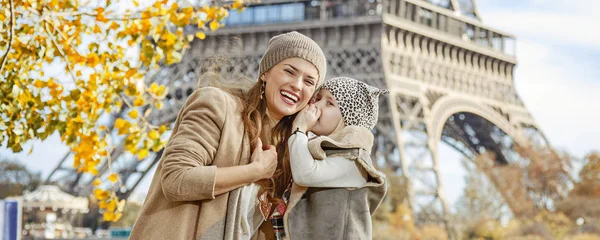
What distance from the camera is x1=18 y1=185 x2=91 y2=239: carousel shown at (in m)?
34.1

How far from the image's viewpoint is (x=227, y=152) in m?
4.10

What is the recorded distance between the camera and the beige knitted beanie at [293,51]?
4.27 m

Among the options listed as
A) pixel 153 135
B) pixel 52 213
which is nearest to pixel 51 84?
pixel 153 135

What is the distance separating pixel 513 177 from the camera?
36.0 meters

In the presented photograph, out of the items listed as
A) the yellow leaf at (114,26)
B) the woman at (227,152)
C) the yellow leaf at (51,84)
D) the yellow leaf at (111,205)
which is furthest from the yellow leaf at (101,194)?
the woman at (227,152)

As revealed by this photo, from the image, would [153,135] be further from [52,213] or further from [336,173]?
[52,213]

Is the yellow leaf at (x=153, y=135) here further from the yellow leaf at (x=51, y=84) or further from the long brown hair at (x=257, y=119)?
the long brown hair at (x=257, y=119)

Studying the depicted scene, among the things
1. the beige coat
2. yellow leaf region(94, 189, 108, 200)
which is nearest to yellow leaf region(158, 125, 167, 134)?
yellow leaf region(94, 189, 108, 200)

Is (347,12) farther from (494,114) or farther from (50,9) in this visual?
(50,9)

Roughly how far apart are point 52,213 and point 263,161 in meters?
46.3

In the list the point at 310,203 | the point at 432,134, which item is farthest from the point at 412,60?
the point at 310,203

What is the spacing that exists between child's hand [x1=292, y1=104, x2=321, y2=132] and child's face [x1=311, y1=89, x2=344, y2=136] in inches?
1.3

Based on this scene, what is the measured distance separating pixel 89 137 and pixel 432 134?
82.0 feet

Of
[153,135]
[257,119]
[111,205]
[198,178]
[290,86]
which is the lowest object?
[111,205]
